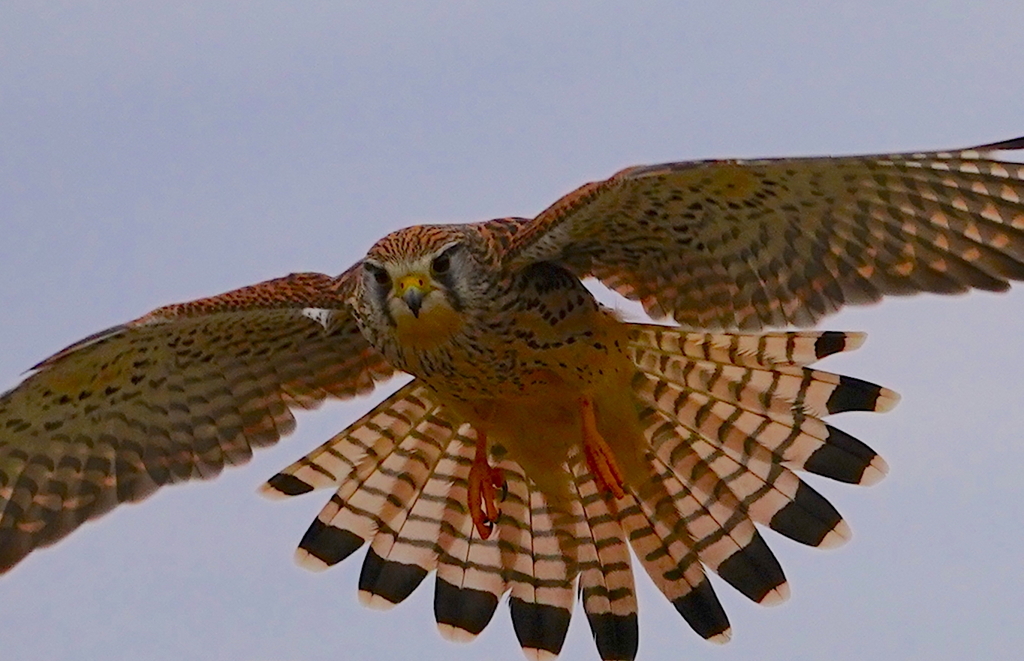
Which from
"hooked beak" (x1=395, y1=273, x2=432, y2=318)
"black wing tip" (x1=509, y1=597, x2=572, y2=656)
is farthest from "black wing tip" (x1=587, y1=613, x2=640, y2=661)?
"hooked beak" (x1=395, y1=273, x2=432, y2=318)

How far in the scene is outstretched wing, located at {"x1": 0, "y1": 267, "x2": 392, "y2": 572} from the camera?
344 inches

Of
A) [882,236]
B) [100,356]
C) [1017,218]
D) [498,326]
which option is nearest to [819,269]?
[882,236]

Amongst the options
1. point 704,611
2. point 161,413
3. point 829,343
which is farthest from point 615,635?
point 161,413

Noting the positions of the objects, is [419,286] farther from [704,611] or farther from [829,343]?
[704,611]

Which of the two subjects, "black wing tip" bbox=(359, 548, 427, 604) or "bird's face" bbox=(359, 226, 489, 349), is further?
"black wing tip" bbox=(359, 548, 427, 604)

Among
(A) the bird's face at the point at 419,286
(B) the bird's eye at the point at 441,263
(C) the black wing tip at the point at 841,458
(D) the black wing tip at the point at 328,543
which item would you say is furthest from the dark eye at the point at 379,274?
(C) the black wing tip at the point at 841,458

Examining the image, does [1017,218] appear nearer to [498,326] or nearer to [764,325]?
[764,325]

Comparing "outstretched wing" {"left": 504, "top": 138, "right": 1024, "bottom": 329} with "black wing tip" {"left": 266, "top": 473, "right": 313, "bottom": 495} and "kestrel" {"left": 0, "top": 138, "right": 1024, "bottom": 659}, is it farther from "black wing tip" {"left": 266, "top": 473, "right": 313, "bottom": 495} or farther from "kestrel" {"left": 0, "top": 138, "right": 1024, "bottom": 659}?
"black wing tip" {"left": 266, "top": 473, "right": 313, "bottom": 495}

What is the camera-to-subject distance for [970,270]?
754 centimetres

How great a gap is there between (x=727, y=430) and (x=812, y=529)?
0.53 m

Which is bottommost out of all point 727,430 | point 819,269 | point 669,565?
point 669,565

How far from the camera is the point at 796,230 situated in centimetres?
775

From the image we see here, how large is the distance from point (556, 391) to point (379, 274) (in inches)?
39.8

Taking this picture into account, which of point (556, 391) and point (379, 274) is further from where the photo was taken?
point (556, 391)
